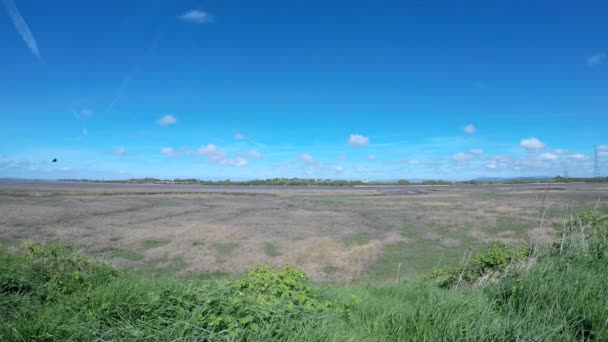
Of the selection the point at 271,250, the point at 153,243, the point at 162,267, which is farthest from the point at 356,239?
the point at 153,243

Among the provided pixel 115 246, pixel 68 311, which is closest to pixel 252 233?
pixel 115 246

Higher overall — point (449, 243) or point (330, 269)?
point (449, 243)

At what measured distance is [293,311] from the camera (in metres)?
4.45

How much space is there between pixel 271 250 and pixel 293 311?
11.1 meters

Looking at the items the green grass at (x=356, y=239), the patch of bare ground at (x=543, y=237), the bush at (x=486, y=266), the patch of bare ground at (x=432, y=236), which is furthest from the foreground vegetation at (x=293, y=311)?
the patch of bare ground at (x=432, y=236)

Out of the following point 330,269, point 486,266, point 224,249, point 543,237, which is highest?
point 486,266

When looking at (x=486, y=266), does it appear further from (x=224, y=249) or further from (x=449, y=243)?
(x=224, y=249)

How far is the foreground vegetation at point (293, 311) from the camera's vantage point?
3928 mm

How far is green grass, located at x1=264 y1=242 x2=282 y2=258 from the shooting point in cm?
1476

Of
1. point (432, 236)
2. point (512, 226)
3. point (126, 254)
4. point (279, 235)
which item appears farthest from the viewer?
point (512, 226)

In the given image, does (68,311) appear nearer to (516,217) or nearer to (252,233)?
(252,233)

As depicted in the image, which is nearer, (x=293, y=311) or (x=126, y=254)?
(x=293, y=311)


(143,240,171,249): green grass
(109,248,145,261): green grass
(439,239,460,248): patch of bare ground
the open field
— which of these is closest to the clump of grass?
the open field

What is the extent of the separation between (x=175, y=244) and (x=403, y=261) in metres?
9.76
